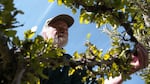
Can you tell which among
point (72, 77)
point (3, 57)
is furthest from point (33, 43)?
point (72, 77)

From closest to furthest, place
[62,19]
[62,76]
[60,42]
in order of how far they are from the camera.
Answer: [60,42]
[62,76]
[62,19]

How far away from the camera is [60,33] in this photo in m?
4.60

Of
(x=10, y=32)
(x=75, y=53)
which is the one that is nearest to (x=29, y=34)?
(x=10, y=32)

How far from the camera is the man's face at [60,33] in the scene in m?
4.52

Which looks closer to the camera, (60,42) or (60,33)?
(60,42)

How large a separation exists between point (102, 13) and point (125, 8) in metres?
0.29

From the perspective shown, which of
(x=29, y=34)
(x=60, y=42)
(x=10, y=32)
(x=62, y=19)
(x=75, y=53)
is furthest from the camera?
(x=62, y=19)

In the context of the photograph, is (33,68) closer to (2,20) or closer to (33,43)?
(33,43)

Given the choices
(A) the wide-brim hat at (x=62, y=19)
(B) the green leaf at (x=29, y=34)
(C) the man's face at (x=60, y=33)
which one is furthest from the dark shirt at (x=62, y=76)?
(B) the green leaf at (x=29, y=34)

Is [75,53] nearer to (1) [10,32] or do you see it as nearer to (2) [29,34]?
A: (2) [29,34]

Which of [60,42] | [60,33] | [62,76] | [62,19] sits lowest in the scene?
[62,76]

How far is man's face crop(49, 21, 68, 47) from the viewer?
178 inches

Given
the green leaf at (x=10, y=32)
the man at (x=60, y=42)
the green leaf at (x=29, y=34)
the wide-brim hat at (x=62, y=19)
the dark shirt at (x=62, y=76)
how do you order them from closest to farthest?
1. the green leaf at (x=10, y=32)
2. the green leaf at (x=29, y=34)
3. the man at (x=60, y=42)
4. the dark shirt at (x=62, y=76)
5. the wide-brim hat at (x=62, y=19)

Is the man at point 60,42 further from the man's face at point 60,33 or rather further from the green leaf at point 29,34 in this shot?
the green leaf at point 29,34
